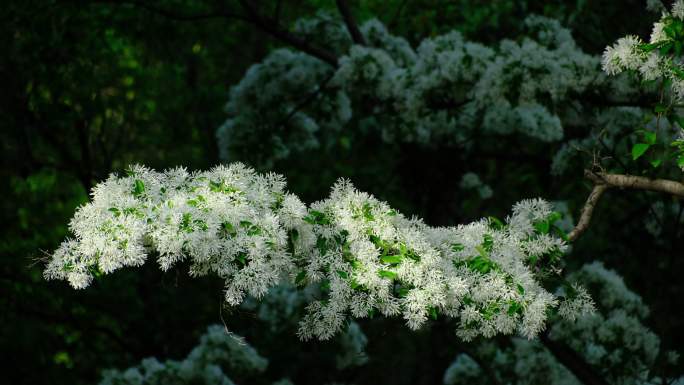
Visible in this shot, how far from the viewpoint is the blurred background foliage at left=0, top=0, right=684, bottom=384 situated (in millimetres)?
7473

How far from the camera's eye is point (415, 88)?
7.35m

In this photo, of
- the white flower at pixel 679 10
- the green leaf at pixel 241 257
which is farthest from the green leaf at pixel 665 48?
the green leaf at pixel 241 257

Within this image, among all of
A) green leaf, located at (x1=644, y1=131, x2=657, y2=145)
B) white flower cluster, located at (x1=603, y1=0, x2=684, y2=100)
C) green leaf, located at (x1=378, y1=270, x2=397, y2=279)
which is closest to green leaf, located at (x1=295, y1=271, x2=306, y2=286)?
green leaf, located at (x1=378, y1=270, x2=397, y2=279)

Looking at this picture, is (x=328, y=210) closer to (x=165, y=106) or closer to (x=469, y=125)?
(x=469, y=125)

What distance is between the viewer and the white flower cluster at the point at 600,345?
20.8 ft

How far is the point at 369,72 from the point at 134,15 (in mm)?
3456

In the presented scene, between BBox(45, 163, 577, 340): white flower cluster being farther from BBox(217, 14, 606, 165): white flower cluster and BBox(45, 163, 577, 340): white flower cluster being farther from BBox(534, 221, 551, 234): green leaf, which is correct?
BBox(217, 14, 606, 165): white flower cluster

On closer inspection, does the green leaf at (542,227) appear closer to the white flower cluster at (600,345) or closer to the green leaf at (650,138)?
the green leaf at (650,138)

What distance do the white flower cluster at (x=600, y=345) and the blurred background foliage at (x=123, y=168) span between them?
36cm

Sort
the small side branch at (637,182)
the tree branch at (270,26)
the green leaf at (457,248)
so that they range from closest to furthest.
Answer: the green leaf at (457,248) < the small side branch at (637,182) < the tree branch at (270,26)

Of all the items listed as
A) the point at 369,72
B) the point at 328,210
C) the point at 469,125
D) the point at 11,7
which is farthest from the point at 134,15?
the point at 328,210

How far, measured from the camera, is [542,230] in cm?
389

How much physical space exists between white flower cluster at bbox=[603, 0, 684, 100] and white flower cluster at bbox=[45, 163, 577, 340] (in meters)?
1.35

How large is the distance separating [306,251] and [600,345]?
4089 millimetres
